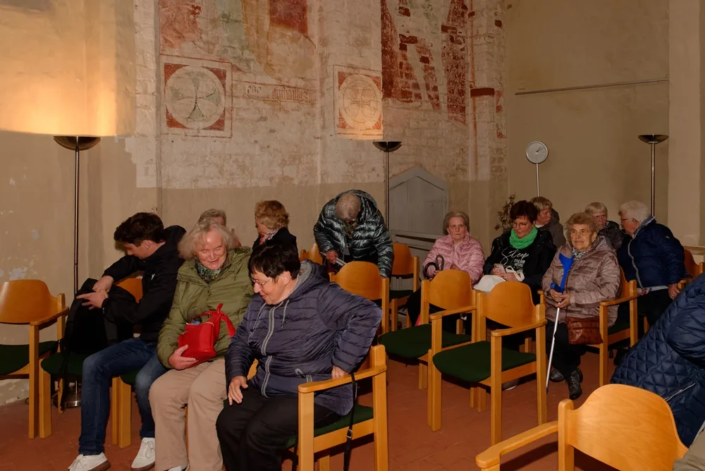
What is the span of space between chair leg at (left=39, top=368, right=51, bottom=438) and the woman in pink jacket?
2.85 m

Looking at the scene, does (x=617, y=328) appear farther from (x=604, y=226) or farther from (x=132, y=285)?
(x=132, y=285)

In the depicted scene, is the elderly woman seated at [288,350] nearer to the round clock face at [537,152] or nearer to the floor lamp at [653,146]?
the floor lamp at [653,146]

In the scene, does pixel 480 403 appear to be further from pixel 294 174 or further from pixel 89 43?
pixel 89 43

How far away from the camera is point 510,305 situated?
432 cm

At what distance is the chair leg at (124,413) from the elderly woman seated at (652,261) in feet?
12.7

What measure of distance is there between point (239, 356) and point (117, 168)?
9.20 ft

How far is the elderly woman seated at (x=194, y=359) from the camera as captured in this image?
138 inches

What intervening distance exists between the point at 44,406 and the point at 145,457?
971mm

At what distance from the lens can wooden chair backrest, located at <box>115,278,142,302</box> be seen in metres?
4.64

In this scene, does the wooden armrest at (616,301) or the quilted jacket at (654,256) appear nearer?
the wooden armrest at (616,301)

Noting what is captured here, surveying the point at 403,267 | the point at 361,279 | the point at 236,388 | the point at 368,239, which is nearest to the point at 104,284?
the point at 236,388

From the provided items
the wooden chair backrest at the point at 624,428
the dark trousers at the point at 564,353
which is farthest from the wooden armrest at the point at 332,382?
the dark trousers at the point at 564,353

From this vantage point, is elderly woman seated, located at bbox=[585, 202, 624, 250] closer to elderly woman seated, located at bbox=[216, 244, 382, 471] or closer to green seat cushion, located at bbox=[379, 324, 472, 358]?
green seat cushion, located at bbox=[379, 324, 472, 358]

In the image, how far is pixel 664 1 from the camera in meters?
8.38
